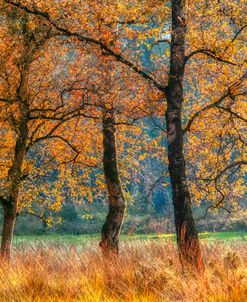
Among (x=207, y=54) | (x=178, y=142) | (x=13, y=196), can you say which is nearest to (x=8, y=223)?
(x=13, y=196)

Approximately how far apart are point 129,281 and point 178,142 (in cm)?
390

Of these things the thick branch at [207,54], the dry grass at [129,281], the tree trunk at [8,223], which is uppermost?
the thick branch at [207,54]

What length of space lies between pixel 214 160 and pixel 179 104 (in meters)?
4.57

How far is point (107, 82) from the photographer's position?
47.3ft

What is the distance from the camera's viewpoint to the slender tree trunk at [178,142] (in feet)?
40.2

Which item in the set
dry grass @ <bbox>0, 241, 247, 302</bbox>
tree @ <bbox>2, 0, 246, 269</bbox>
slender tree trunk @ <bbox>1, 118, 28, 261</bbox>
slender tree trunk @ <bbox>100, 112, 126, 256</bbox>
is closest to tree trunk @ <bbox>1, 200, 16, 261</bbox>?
slender tree trunk @ <bbox>1, 118, 28, 261</bbox>

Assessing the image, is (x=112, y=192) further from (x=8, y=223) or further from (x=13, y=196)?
(x=8, y=223)

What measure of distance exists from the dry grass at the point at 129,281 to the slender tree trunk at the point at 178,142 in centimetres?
64

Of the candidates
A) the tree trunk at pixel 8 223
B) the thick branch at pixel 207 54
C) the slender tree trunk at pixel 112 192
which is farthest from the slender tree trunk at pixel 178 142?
the tree trunk at pixel 8 223

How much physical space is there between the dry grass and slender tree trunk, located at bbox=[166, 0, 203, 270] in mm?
639

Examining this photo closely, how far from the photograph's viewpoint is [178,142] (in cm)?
1266

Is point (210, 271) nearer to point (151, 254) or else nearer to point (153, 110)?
point (151, 254)

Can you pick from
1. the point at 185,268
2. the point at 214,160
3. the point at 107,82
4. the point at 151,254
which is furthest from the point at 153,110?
the point at 185,268

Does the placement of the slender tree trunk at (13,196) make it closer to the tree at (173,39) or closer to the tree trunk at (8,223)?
the tree trunk at (8,223)
